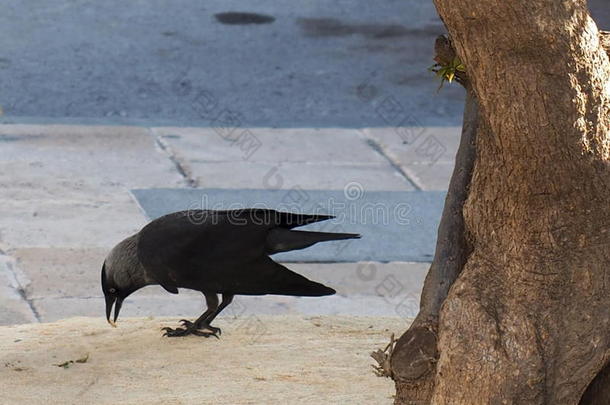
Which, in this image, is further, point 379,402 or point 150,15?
point 150,15

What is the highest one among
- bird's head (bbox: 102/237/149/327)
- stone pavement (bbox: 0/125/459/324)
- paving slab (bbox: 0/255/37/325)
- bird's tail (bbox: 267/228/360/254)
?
bird's tail (bbox: 267/228/360/254)

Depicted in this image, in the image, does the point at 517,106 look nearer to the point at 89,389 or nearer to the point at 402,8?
the point at 89,389

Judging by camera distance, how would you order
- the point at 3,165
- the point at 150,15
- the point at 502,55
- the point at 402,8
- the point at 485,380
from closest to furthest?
the point at 502,55 < the point at 485,380 < the point at 3,165 < the point at 150,15 < the point at 402,8

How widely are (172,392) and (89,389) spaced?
39 centimetres

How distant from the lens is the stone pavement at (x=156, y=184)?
7344mm

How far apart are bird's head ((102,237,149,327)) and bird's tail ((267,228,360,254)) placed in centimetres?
72

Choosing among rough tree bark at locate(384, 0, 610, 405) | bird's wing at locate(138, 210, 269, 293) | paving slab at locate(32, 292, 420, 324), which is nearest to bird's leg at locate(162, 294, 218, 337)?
bird's wing at locate(138, 210, 269, 293)

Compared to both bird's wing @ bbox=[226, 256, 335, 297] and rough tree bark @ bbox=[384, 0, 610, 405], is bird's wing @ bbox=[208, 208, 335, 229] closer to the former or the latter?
bird's wing @ bbox=[226, 256, 335, 297]

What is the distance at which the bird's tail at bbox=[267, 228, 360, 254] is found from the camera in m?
5.85

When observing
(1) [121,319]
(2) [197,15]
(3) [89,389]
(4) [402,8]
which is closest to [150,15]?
(2) [197,15]

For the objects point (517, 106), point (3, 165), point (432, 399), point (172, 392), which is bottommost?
point (3, 165)

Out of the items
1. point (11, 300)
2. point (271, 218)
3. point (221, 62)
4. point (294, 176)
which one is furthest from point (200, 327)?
point (221, 62)

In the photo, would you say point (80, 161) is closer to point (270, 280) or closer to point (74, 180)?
point (74, 180)

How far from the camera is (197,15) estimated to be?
49.5ft
